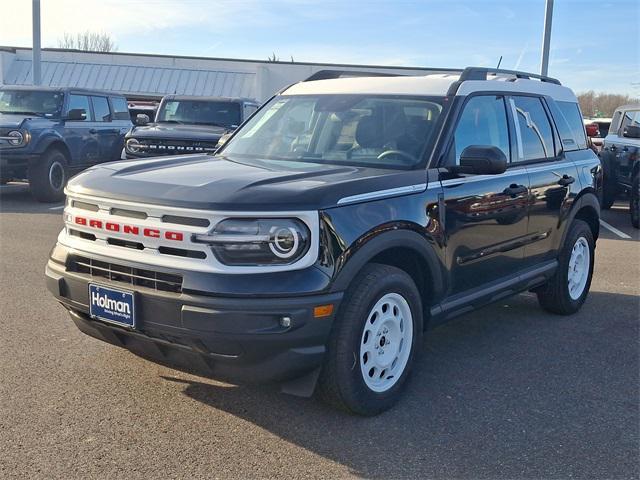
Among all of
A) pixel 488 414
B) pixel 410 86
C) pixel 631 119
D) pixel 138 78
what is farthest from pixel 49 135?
pixel 138 78

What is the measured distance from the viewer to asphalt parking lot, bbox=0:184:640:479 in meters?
3.23

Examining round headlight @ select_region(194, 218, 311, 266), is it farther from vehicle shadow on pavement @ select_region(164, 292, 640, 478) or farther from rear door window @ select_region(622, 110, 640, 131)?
rear door window @ select_region(622, 110, 640, 131)

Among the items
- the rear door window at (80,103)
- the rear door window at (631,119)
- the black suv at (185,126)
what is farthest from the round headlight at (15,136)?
the rear door window at (631,119)

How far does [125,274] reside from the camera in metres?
3.49

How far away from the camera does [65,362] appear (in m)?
4.39

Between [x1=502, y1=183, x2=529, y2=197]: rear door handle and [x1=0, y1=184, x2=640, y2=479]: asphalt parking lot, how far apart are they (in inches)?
45.1

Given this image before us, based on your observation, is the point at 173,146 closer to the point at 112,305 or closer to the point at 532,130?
the point at 532,130

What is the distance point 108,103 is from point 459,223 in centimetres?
1095

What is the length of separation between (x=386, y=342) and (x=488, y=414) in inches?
27.7

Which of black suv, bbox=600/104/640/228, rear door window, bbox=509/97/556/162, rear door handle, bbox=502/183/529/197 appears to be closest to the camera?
rear door handle, bbox=502/183/529/197

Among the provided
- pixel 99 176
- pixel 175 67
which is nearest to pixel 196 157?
pixel 99 176

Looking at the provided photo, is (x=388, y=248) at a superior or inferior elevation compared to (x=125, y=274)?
superior

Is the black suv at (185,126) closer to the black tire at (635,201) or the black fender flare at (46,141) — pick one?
the black fender flare at (46,141)

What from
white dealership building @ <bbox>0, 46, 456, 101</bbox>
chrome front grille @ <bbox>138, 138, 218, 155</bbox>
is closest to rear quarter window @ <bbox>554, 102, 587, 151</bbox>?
chrome front grille @ <bbox>138, 138, 218, 155</bbox>
